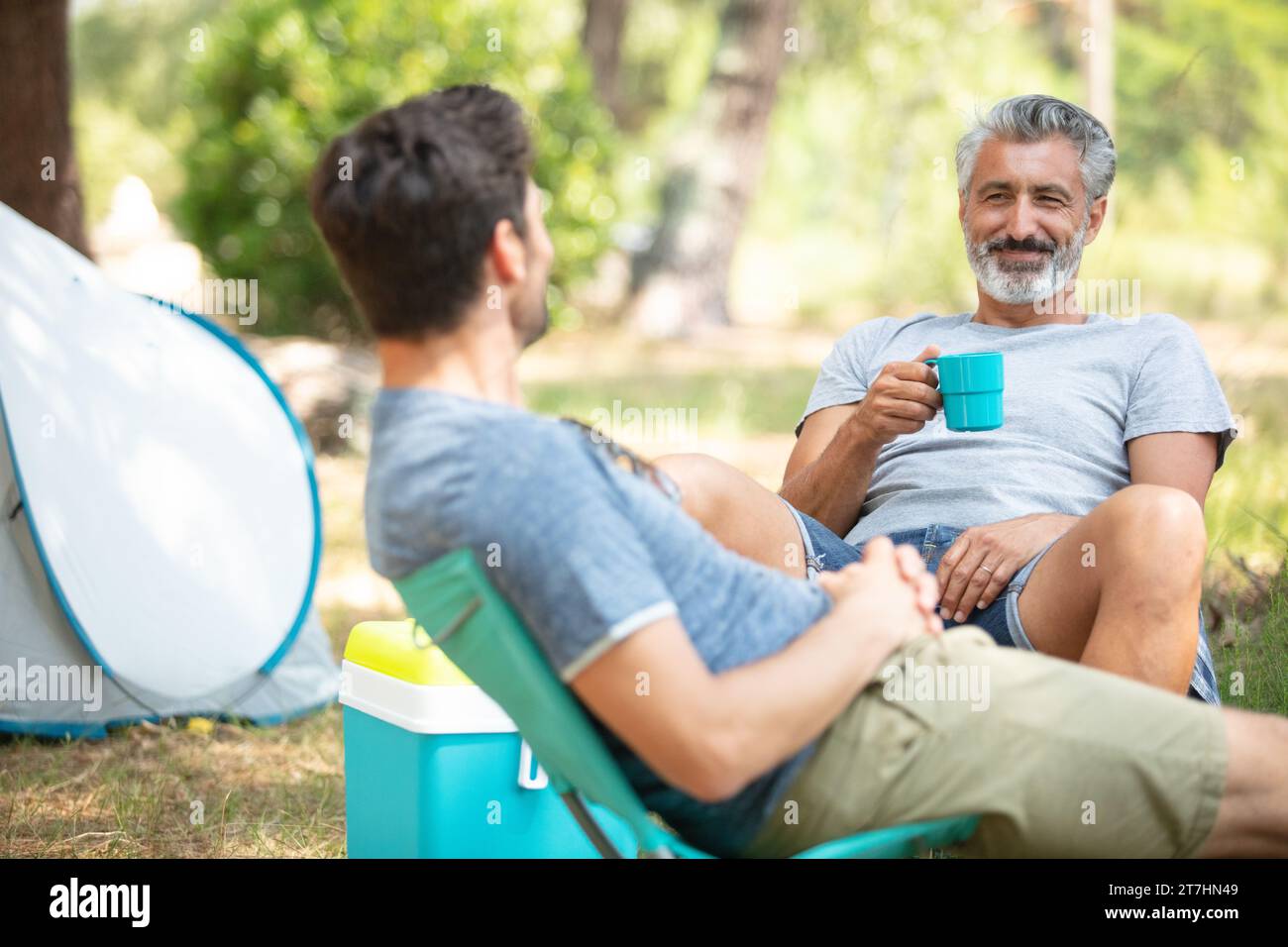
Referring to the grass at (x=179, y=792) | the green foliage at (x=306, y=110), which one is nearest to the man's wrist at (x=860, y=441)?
the grass at (x=179, y=792)

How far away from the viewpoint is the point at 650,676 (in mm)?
1657

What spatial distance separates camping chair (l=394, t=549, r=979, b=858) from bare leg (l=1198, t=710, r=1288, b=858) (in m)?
0.32

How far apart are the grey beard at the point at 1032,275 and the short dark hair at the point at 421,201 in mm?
1636

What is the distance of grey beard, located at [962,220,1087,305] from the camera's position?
315 centimetres

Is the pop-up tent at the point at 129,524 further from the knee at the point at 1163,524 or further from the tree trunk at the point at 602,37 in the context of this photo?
the tree trunk at the point at 602,37

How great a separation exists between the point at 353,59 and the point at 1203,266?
9.55 m

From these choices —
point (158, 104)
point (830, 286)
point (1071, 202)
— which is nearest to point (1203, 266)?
point (830, 286)

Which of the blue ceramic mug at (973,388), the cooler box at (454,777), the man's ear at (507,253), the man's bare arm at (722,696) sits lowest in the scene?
the cooler box at (454,777)

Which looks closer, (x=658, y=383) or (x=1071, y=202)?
(x=1071, y=202)

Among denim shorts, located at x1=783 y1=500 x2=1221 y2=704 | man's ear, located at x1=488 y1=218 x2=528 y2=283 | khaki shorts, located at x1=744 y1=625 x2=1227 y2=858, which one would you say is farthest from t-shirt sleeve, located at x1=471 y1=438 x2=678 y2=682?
denim shorts, located at x1=783 y1=500 x2=1221 y2=704

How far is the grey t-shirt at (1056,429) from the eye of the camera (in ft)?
9.46

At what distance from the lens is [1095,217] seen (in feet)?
10.7
